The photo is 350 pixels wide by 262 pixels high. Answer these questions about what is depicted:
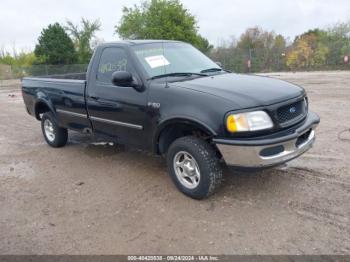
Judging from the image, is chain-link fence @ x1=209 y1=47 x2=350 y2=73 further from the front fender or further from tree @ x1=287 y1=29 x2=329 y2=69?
the front fender

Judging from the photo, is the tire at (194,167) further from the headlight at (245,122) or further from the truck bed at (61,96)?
the truck bed at (61,96)

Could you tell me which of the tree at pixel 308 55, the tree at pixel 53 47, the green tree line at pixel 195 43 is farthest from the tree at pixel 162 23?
the tree at pixel 308 55

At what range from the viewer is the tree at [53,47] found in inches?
1686

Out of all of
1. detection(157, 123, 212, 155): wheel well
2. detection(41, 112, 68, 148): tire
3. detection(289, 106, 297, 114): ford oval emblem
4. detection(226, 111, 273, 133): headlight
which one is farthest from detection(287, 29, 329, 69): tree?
detection(226, 111, 273, 133): headlight

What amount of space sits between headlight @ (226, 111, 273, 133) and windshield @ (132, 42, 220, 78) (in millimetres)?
1364

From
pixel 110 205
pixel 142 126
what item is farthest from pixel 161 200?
pixel 142 126

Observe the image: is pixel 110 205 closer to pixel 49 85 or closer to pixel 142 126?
pixel 142 126

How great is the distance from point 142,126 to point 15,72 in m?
37.6

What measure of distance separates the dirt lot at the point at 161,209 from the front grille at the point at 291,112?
82 centimetres

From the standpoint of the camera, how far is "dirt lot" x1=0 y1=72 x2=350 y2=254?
10.4ft

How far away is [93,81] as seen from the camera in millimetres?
5035

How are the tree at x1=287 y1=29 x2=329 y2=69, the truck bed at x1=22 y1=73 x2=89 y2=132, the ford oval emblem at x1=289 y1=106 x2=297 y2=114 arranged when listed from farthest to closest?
the tree at x1=287 y1=29 x2=329 y2=69
the truck bed at x1=22 y1=73 x2=89 y2=132
the ford oval emblem at x1=289 y1=106 x2=297 y2=114

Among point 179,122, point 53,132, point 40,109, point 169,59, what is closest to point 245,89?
point 179,122

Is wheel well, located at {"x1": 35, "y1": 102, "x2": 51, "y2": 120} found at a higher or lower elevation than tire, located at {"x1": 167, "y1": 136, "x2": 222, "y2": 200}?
higher
